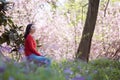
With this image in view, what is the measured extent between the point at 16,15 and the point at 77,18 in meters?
6.01

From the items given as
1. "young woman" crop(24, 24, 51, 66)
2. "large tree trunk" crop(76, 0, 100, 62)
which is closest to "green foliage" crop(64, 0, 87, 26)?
"large tree trunk" crop(76, 0, 100, 62)

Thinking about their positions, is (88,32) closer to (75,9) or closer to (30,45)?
(30,45)

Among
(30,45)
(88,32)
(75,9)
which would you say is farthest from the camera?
(75,9)

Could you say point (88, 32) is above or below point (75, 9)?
above

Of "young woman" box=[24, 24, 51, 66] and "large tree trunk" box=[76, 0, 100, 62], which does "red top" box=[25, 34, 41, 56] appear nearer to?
"young woman" box=[24, 24, 51, 66]

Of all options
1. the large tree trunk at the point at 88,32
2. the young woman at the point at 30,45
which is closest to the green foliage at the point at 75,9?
the large tree trunk at the point at 88,32

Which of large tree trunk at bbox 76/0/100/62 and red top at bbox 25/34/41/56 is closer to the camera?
red top at bbox 25/34/41/56

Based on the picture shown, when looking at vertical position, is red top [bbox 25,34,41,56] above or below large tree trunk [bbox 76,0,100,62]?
above

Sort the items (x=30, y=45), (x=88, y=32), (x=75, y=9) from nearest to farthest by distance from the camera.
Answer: (x=30, y=45) → (x=88, y=32) → (x=75, y=9)

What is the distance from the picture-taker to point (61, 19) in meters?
24.0

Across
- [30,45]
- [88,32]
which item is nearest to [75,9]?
[88,32]

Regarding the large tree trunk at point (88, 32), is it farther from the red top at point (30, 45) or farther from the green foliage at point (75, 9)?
the green foliage at point (75, 9)

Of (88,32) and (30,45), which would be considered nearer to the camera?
(30,45)

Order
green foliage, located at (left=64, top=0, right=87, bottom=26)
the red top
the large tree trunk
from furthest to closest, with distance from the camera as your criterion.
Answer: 1. green foliage, located at (left=64, top=0, right=87, bottom=26)
2. the large tree trunk
3. the red top
